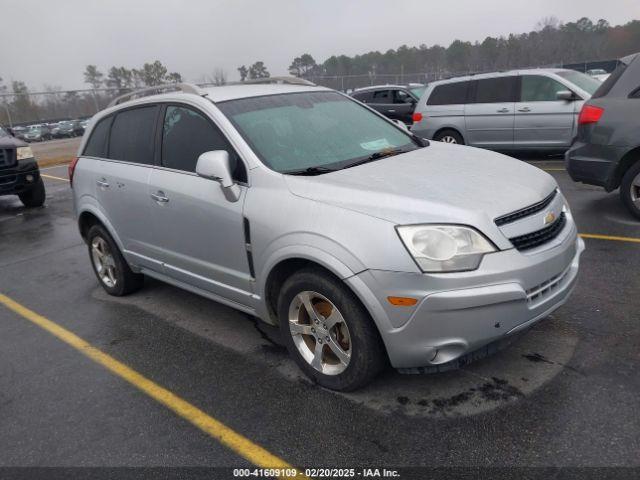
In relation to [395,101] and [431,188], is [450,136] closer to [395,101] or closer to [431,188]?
[395,101]

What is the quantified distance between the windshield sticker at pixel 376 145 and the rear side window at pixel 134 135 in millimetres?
1705

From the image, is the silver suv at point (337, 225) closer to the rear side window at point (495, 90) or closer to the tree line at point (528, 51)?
the rear side window at point (495, 90)

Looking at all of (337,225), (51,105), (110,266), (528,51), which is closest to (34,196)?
(110,266)

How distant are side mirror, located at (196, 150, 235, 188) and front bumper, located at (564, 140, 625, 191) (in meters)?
4.48

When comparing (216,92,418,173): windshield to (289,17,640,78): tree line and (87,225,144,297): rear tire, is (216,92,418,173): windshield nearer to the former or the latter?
(87,225,144,297): rear tire

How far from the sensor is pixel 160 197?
156 inches

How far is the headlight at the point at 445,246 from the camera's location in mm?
2609

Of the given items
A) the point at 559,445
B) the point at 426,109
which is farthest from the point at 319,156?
the point at 426,109

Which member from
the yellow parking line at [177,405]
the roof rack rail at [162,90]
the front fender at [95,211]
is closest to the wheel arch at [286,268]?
the yellow parking line at [177,405]

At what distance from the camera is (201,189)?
3.61m

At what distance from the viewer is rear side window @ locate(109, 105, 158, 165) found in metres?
4.23

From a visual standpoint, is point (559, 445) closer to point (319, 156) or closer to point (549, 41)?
point (319, 156)

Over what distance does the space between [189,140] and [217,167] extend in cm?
80

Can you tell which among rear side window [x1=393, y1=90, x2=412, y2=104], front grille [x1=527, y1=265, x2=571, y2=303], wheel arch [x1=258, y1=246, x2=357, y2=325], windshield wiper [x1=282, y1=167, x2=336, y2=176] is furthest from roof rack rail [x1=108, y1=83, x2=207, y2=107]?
rear side window [x1=393, y1=90, x2=412, y2=104]
